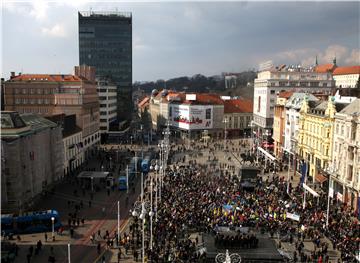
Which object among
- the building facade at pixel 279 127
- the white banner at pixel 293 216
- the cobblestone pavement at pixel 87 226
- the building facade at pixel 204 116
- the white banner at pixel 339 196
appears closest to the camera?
the cobblestone pavement at pixel 87 226

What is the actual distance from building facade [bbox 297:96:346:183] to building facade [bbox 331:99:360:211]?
2335 millimetres

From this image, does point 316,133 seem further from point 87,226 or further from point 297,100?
point 87,226

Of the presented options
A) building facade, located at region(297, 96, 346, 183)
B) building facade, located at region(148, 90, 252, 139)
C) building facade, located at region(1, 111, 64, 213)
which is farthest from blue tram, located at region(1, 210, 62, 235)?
building facade, located at region(148, 90, 252, 139)

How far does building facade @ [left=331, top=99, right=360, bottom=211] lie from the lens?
44.1 m

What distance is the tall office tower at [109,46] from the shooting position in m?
124

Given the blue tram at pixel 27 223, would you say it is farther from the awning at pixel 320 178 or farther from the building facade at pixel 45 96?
the building facade at pixel 45 96

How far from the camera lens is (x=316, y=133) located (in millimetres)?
58719

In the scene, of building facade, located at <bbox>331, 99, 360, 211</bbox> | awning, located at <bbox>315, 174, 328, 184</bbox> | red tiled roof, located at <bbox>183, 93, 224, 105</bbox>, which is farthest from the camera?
red tiled roof, located at <bbox>183, 93, 224, 105</bbox>

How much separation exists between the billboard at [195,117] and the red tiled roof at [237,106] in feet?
32.7

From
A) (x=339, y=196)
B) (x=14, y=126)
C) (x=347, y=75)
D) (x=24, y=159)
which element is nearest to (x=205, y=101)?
(x=339, y=196)

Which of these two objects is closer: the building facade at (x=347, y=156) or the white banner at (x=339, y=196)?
the building facade at (x=347, y=156)

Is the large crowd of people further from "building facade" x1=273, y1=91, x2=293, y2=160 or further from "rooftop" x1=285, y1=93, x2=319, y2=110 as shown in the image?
"building facade" x1=273, y1=91, x2=293, y2=160

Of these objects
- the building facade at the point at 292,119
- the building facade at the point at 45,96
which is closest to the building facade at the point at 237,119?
the building facade at the point at 292,119

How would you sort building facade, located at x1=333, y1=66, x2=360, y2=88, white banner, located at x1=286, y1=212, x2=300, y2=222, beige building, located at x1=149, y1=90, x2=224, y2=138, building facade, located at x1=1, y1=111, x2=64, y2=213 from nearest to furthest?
white banner, located at x1=286, y1=212, x2=300, y2=222 → building facade, located at x1=1, y1=111, x2=64, y2=213 → beige building, located at x1=149, y1=90, x2=224, y2=138 → building facade, located at x1=333, y1=66, x2=360, y2=88
